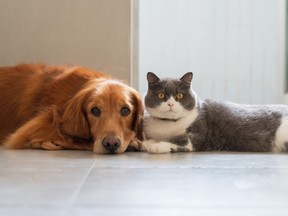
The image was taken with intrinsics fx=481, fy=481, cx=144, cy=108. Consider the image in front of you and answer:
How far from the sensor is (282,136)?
86.3 inches

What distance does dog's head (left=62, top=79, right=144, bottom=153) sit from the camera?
83.8 inches

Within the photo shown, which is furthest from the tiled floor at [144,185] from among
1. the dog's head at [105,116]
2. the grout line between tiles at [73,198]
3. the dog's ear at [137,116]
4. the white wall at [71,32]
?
the white wall at [71,32]

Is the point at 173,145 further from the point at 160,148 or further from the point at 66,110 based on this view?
the point at 66,110

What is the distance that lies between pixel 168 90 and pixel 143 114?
233mm

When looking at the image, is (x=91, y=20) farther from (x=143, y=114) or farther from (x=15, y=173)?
(x=15, y=173)

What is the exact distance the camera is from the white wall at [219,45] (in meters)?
3.38

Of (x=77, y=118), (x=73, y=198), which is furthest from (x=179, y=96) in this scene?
→ (x=73, y=198)

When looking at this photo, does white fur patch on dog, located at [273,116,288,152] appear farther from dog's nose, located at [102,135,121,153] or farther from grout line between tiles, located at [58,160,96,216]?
grout line between tiles, located at [58,160,96,216]

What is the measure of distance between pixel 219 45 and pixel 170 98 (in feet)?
4.47

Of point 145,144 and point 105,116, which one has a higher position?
point 105,116

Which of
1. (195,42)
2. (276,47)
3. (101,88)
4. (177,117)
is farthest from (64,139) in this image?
(276,47)

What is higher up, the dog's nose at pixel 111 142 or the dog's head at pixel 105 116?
the dog's head at pixel 105 116

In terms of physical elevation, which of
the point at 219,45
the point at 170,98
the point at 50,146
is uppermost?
the point at 219,45

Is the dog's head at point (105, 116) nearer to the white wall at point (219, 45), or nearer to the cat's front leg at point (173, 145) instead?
the cat's front leg at point (173, 145)
